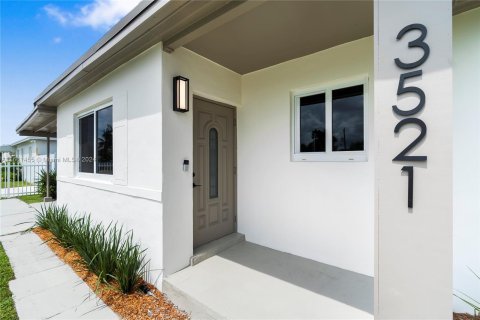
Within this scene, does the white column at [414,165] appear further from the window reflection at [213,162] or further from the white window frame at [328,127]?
the window reflection at [213,162]

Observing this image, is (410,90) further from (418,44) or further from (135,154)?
(135,154)

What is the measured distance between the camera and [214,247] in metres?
3.59

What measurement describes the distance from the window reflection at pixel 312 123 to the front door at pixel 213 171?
52.2 inches

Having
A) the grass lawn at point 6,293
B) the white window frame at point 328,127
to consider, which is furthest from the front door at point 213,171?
the grass lawn at point 6,293

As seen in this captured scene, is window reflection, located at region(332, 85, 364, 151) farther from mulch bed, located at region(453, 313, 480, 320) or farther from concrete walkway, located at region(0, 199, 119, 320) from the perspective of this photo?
concrete walkway, located at region(0, 199, 119, 320)

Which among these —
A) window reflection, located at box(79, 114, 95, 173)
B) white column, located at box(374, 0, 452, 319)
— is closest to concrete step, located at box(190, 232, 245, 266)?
white column, located at box(374, 0, 452, 319)

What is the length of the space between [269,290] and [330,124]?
2.37 m

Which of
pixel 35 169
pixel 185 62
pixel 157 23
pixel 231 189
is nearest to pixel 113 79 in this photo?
pixel 185 62

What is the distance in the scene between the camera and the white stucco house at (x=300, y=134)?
135 cm

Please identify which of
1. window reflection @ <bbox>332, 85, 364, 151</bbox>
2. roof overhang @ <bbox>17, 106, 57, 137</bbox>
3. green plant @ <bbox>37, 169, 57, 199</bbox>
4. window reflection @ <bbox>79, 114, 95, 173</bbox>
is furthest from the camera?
green plant @ <bbox>37, 169, 57, 199</bbox>

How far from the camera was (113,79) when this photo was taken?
151 inches

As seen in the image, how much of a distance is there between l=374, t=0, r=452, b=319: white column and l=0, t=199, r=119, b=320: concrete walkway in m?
2.81

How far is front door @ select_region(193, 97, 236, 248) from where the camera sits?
3680 mm

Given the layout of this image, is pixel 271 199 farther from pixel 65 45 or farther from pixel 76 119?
pixel 65 45
